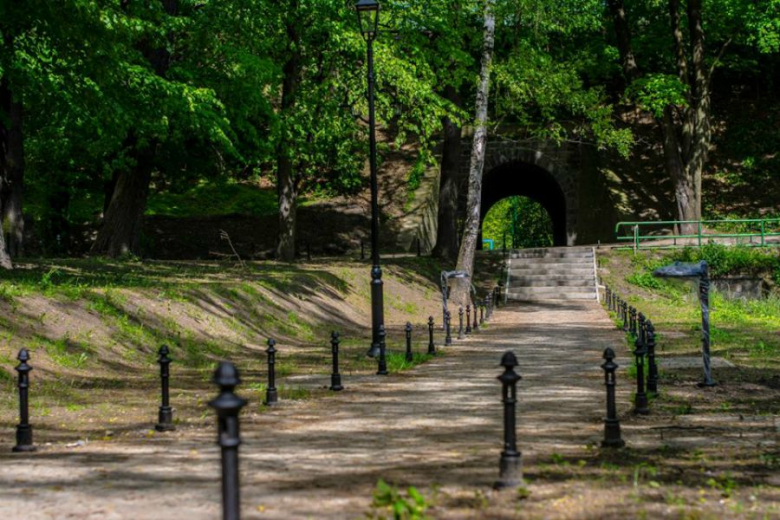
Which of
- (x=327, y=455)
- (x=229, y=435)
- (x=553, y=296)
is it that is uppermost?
(x=229, y=435)

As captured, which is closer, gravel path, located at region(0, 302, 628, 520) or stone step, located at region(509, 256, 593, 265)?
gravel path, located at region(0, 302, 628, 520)

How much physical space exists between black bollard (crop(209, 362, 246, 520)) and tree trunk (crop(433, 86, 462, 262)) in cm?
3042

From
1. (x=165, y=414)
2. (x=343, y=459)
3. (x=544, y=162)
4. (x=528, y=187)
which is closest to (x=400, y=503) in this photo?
(x=343, y=459)

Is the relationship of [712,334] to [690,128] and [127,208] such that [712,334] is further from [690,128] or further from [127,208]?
[690,128]

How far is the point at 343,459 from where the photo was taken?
A: 7922 millimetres

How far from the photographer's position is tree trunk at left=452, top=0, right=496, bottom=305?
29.2m

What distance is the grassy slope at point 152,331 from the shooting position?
1184 centimetres

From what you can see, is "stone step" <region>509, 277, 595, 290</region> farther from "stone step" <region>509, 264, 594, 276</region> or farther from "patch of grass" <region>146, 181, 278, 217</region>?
"patch of grass" <region>146, 181, 278, 217</region>

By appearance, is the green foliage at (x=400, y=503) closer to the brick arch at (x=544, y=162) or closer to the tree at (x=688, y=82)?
the tree at (x=688, y=82)

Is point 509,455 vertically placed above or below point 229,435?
below

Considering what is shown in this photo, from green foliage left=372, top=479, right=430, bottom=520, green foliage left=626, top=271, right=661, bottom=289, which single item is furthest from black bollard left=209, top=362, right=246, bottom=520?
green foliage left=626, top=271, right=661, bottom=289

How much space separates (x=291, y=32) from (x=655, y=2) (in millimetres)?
20313

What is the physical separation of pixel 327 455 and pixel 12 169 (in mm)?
19312

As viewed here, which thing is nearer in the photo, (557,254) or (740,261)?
(740,261)
